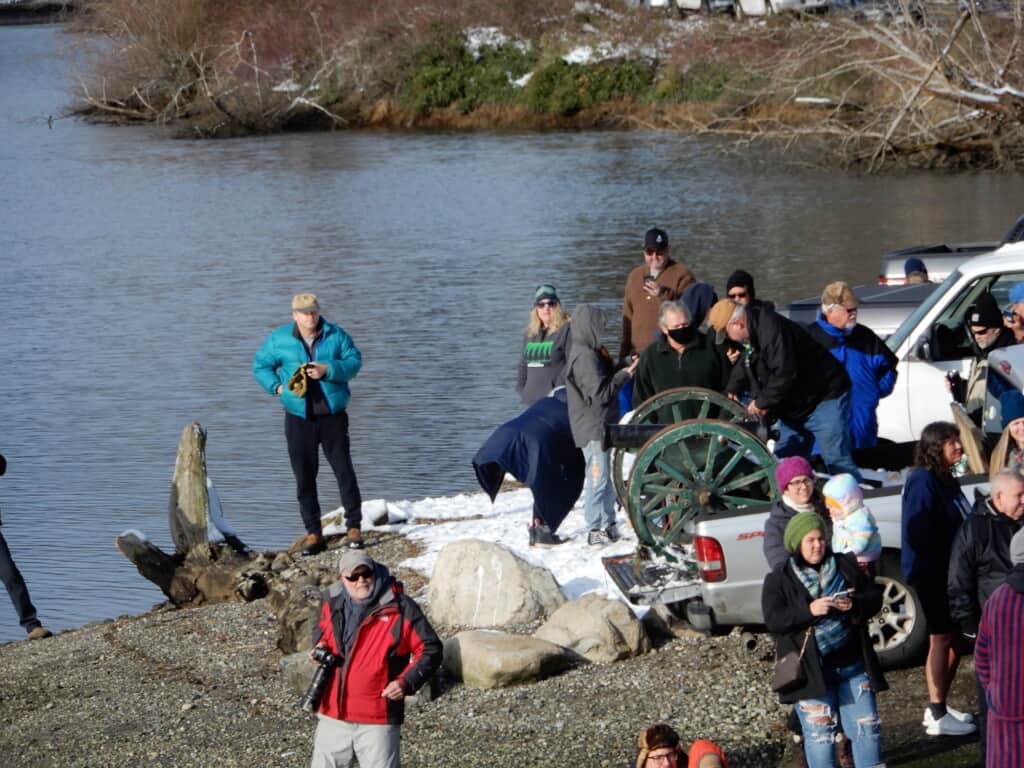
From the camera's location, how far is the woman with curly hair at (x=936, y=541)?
7.70m

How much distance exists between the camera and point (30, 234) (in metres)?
35.7

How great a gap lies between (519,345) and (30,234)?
53.6 feet

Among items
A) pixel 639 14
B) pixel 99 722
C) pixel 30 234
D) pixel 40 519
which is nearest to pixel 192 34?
pixel 639 14

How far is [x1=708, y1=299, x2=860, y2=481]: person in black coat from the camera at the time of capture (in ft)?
32.7

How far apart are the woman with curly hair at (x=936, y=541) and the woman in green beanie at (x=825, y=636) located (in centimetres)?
77

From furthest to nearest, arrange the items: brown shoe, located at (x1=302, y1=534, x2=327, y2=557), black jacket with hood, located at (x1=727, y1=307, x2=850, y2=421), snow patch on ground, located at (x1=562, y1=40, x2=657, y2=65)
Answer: snow patch on ground, located at (x1=562, y1=40, x2=657, y2=65), brown shoe, located at (x1=302, y1=534, x2=327, y2=557), black jacket with hood, located at (x1=727, y1=307, x2=850, y2=421)

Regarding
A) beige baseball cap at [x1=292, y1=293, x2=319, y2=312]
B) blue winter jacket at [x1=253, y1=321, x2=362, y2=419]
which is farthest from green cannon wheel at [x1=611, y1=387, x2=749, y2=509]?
beige baseball cap at [x1=292, y1=293, x2=319, y2=312]

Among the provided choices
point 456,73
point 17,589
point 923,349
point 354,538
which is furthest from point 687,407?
point 456,73

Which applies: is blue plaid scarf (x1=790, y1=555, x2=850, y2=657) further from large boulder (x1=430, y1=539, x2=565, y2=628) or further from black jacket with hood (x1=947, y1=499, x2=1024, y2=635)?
large boulder (x1=430, y1=539, x2=565, y2=628)

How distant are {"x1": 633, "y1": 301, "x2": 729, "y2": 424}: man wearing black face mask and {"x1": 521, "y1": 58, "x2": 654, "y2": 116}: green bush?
44.3 meters

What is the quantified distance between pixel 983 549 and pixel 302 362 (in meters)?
6.06

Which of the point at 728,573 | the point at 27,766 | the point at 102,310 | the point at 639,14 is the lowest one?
the point at 27,766

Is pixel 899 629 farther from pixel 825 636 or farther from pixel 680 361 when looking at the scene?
pixel 680 361

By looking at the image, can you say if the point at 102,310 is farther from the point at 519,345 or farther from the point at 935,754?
the point at 935,754
